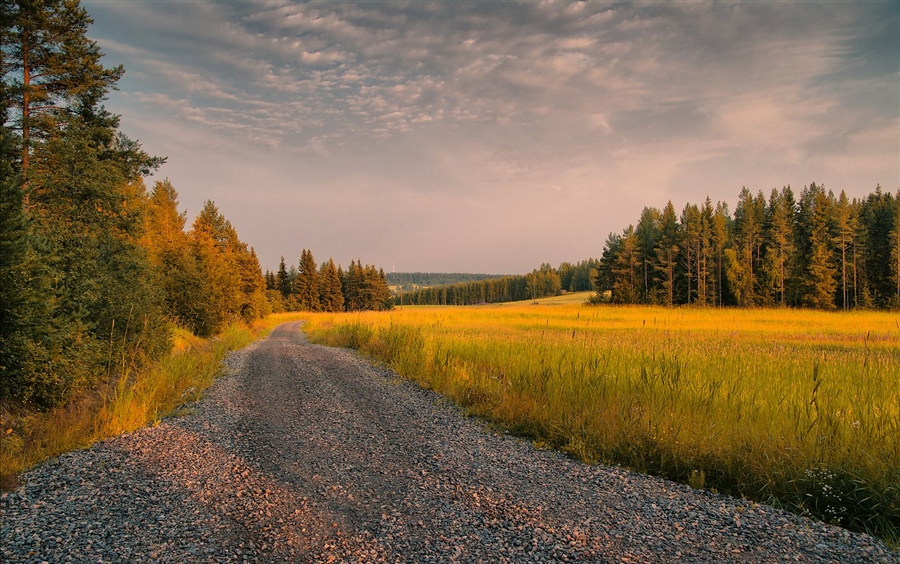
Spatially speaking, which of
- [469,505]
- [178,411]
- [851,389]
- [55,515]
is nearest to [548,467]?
[469,505]

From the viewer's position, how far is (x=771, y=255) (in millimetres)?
52688

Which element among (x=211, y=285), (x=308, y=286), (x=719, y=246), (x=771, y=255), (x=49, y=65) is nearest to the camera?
(x=49, y=65)

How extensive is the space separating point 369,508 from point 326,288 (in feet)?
248

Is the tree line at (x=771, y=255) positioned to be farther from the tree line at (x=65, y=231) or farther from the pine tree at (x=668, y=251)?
the tree line at (x=65, y=231)

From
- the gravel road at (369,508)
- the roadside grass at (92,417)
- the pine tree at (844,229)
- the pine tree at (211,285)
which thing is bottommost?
the gravel road at (369,508)

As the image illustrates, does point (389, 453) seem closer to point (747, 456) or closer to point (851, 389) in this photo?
point (747, 456)

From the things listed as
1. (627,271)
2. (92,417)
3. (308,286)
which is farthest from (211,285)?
(627,271)

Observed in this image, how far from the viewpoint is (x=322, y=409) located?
313 inches

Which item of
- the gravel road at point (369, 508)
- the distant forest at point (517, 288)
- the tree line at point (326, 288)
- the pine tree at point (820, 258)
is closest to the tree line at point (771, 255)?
the pine tree at point (820, 258)

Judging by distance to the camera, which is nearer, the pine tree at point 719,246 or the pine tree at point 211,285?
the pine tree at point 211,285

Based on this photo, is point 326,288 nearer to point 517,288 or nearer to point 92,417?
point 92,417

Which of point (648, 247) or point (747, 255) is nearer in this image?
point (747, 255)

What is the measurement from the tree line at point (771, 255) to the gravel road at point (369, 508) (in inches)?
2188

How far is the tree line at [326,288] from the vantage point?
7494 centimetres
